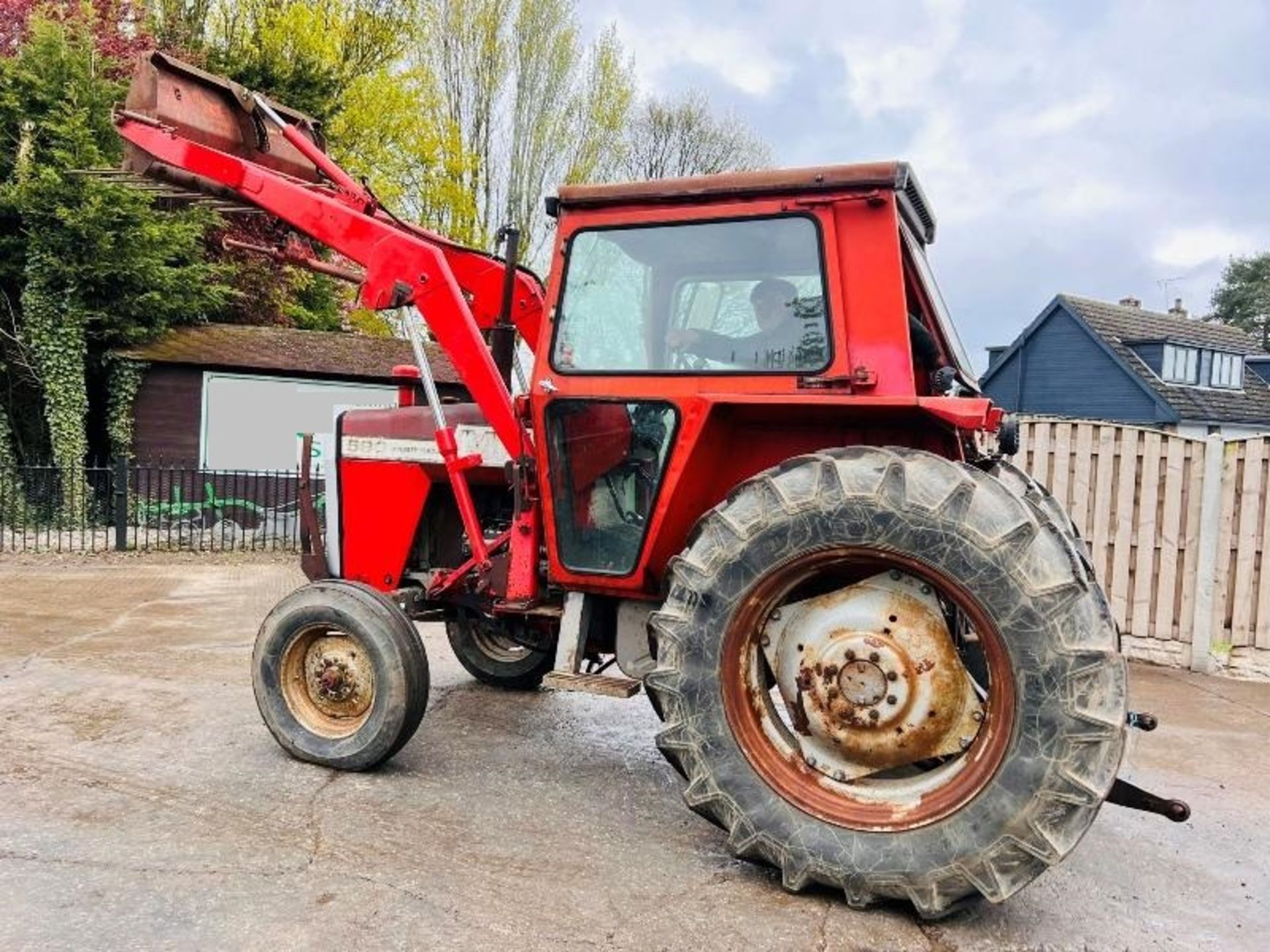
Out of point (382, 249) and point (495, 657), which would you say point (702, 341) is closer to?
point (382, 249)

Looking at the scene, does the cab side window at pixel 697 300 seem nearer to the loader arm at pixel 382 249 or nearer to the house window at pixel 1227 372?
the loader arm at pixel 382 249

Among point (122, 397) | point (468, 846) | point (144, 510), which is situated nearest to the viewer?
point (468, 846)

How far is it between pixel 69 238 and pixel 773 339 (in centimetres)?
1285

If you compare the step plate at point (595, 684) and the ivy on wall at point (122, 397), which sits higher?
the ivy on wall at point (122, 397)

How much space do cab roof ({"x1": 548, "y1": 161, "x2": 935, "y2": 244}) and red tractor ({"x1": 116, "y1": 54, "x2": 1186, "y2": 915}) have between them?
1 cm

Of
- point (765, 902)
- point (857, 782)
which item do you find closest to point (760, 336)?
point (857, 782)

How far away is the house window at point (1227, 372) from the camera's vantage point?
2753 centimetres

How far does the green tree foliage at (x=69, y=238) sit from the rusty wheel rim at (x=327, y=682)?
9951mm

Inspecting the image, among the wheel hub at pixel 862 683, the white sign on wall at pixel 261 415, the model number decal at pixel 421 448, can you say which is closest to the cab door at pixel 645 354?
the model number decal at pixel 421 448

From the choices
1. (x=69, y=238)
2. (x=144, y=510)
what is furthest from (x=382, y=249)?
(x=69, y=238)

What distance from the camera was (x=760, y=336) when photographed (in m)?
3.54

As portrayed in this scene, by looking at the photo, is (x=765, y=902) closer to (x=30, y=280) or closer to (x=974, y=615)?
(x=974, y=615)

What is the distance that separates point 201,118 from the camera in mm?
4512

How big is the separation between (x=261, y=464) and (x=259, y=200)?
11195 mm
